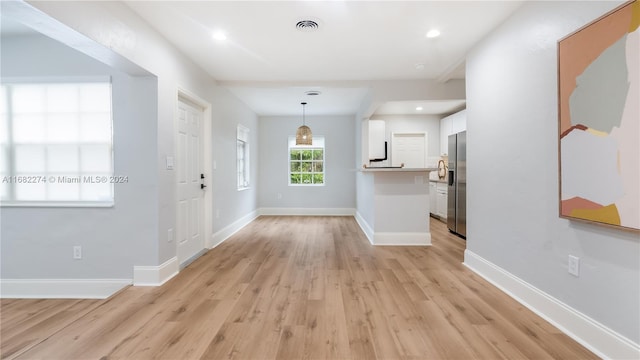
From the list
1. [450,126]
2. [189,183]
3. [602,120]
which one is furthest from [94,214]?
[450,126]

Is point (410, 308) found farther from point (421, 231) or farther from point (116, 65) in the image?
point (116, 65)

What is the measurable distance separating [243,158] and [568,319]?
18.3 ft

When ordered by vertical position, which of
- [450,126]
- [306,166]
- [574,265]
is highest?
[450,126]

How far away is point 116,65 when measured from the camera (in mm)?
2434

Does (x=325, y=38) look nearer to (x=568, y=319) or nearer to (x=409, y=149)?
(x=568, y=319)

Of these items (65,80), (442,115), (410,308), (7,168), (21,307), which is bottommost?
(21,307)

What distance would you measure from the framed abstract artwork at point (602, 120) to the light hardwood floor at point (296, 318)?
90 centimetres

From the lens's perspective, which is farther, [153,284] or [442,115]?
[442,115]

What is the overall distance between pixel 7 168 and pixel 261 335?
127 inches

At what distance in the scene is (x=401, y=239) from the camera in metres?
4.14

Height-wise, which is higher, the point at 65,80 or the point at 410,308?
the point at 65,80

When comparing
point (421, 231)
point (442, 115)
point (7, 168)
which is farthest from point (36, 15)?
point (442, 115)

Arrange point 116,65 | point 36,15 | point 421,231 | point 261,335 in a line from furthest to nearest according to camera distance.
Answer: point 421,231 < point 116,65 < point 261,335 < point 36,15

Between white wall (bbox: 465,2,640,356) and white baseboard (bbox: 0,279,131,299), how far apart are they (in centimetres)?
373
